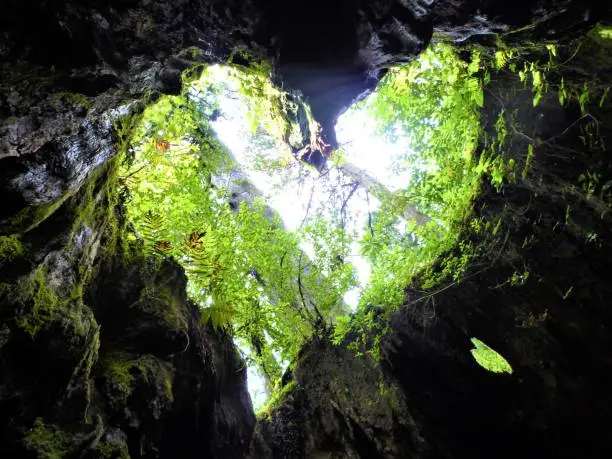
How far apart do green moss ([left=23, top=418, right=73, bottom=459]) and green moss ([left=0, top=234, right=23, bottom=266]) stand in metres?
1.22

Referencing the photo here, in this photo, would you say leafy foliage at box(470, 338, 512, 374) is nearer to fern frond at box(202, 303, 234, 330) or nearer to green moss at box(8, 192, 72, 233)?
fern frond at box(202, 303, 234, 330)

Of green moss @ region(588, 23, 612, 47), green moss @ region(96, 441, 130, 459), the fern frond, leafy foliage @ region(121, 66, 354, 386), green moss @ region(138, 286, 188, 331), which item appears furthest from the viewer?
the fern frond

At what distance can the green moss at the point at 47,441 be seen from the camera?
103 inches

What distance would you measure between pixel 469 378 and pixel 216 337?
13.6ft

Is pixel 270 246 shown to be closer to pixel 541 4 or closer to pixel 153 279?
pixel 153 279

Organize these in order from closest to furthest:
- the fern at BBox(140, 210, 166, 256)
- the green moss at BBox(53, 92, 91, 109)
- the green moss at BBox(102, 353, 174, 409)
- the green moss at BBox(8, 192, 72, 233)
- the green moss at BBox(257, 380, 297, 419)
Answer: the green moss at BBox(53, 92, 91, 109) → the green moss at BBox(8, 192, 72, 233) → the green moss at BBox(102, 353, 174, 409) → the fern at BBox(140, 210, 166, 256) → the green moss at BBox(257, 380, 297, 419)

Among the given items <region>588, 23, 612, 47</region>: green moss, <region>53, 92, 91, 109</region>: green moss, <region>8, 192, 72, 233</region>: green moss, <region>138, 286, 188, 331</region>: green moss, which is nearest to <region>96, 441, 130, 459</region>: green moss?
<region>138, 286, 188, 331</region>: green moss

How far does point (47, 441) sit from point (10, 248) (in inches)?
57.0

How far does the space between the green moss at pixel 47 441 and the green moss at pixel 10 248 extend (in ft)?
4.02

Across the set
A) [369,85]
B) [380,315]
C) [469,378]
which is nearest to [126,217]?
[369,85]

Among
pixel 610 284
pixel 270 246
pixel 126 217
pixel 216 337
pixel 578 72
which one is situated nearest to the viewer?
pixel 610 284

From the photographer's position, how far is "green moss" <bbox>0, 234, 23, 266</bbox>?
8.61ft

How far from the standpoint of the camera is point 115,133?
338 cm

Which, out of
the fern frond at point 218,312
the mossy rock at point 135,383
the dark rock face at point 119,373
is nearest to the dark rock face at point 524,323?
the dark rock face at point 119,373
